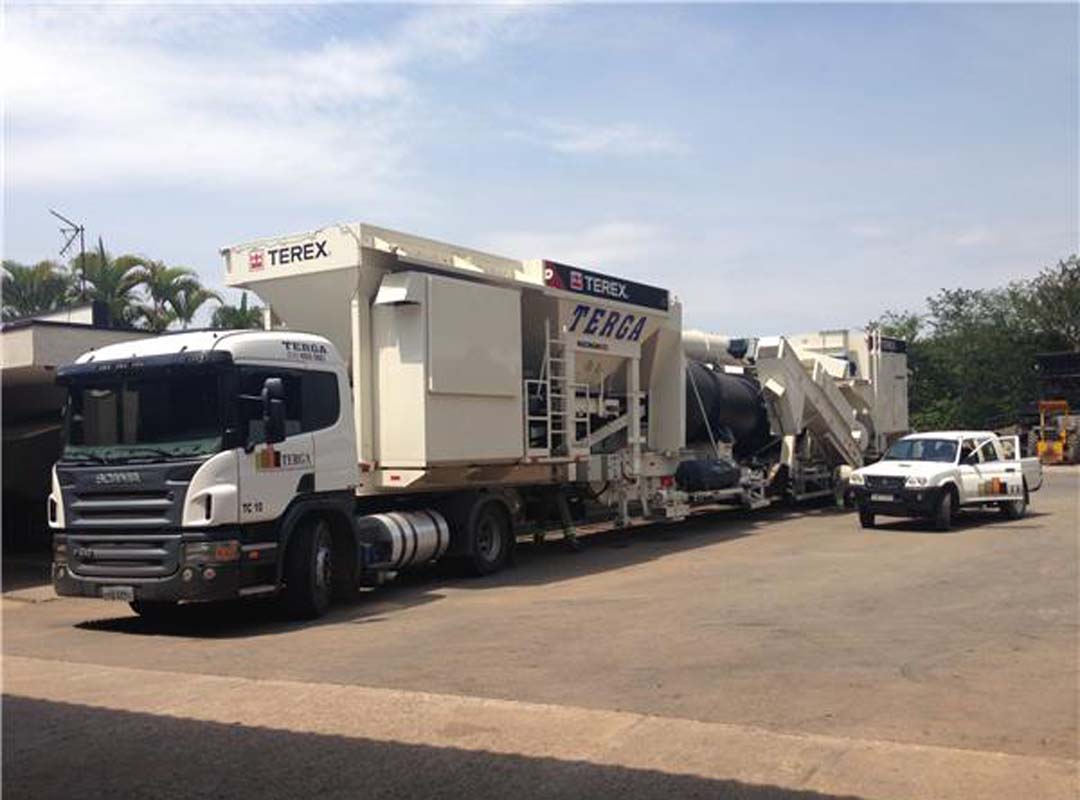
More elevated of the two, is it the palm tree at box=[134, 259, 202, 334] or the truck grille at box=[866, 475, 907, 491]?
the palm tree at box=[134, 259, 202, 334]

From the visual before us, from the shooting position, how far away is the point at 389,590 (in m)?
13.4

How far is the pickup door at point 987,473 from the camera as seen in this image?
19.5 meters

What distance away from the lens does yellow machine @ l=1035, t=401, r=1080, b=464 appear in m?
44.2

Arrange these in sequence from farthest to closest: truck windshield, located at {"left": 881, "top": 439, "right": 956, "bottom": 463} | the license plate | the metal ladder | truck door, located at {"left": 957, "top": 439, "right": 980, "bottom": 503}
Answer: truck windshield, located at {"left": 881, "top": 439, "right": 956, "bottom": 463} → truck door, located at {"left": 957, "top": 439, "right": 980, "bottom": 503} → the metal ladder → the license plate

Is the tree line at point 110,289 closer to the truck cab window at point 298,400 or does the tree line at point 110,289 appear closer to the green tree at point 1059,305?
the truck cab window at point 298,400

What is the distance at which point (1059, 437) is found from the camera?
44625mm

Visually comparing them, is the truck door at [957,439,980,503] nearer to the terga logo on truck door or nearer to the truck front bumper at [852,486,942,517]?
the truck front bumper at [852,486,942,517]

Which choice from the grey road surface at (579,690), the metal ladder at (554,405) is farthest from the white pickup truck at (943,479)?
the metal ladder at (554,405)

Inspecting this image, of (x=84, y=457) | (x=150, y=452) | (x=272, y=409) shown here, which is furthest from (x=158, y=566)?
(x=272, y=409)

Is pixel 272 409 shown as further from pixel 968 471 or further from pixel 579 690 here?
pixel 968 471

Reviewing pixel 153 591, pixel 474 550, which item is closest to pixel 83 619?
pixel 153 591

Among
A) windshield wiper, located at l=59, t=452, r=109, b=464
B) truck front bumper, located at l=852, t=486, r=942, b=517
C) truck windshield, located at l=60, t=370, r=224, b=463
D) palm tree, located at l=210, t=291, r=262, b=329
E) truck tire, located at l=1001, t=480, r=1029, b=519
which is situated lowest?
truck tire, located at l=1001, t=480, r=1029, b=519


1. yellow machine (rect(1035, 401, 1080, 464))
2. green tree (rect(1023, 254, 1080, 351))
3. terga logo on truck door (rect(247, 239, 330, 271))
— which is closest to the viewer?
terga logo on truck door (rect(247, 239, 330, 271))

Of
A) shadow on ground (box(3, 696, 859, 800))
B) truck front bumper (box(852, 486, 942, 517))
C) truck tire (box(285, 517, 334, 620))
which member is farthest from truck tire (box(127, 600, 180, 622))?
truck front bumper (box(852, 486, 942, 517))
